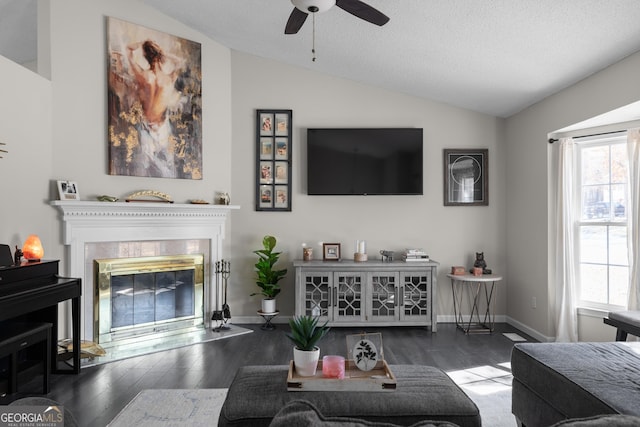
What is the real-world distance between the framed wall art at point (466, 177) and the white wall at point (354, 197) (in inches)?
3.3

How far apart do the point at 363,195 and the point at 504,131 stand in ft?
6.42

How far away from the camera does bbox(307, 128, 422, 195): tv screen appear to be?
17.0 ft

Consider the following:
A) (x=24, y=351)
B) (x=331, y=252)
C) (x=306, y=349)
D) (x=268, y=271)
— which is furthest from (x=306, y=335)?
(x=331, y=252)

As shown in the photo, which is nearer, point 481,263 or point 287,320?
point 481,263

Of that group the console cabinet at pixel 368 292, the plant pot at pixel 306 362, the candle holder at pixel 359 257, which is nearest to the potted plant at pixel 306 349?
the plant pot at pixel 306 362

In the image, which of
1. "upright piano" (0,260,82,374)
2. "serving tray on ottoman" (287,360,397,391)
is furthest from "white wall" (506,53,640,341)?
"upright piano" (0,260,82,374)

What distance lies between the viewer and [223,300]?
16.7 ft

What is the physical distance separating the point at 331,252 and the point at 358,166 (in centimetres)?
109

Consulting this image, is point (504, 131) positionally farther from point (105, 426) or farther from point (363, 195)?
point (105, 426)

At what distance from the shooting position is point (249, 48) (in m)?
5.09

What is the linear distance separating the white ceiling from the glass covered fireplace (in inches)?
102

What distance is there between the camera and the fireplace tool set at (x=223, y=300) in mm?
4828

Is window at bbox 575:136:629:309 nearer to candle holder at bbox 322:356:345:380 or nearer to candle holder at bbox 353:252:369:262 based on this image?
candle holder at bbox 353:252:369:262

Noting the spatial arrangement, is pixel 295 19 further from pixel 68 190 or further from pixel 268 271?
pixel 268 271
